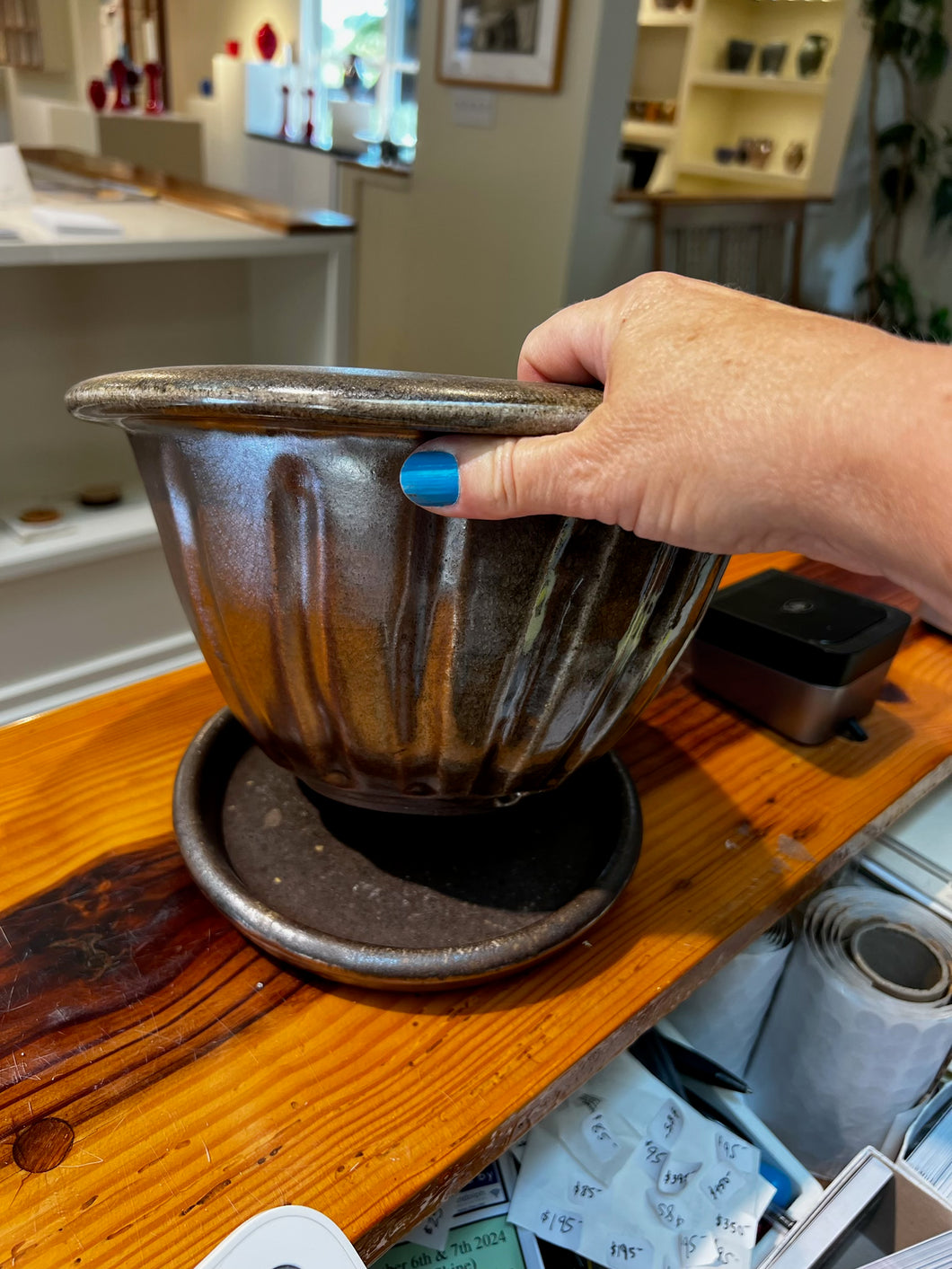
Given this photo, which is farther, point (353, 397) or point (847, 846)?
point (847, 846)

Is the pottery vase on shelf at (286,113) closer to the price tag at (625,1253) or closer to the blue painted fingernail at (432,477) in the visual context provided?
the blue painted fingernail at (432,477)

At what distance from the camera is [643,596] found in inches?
17.2

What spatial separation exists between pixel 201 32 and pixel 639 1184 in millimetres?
6714

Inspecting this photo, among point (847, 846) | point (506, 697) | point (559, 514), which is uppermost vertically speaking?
point (559, 514)

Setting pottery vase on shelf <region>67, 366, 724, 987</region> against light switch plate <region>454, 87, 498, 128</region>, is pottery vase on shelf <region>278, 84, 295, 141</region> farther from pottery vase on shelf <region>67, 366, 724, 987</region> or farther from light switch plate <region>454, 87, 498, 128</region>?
pottery vase on shelf <region>67, 366, 724, 987</region>

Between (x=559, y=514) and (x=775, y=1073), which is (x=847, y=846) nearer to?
(x=775, y=1073)

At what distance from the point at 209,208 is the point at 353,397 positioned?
1.88 metres

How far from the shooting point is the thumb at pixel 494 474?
360 mm

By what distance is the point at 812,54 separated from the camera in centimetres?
355

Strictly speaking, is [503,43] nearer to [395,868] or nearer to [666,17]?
[666,17]

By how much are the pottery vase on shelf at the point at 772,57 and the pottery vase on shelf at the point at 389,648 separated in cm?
417

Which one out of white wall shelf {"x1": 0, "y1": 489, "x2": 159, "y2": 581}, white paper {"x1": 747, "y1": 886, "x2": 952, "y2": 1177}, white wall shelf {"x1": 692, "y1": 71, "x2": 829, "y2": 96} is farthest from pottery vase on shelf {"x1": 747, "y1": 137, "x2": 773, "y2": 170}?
white paper {"x1": 747, "y1": 886, "x2": 952, "y2": 1177}

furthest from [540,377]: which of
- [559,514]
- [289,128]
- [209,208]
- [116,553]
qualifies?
[289,128]

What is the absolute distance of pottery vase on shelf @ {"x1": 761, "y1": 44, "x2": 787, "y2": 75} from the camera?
12.1ft
